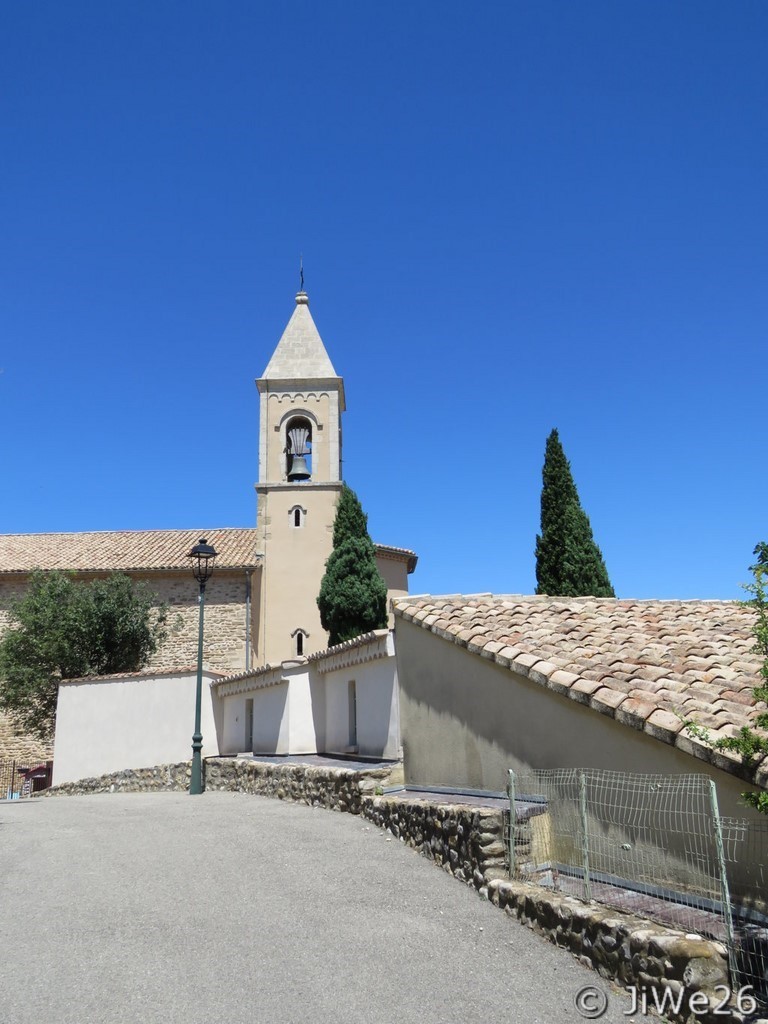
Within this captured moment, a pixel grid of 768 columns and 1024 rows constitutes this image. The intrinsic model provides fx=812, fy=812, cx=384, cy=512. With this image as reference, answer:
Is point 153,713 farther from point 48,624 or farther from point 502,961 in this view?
point 502,961

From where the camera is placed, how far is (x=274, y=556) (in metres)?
26.2

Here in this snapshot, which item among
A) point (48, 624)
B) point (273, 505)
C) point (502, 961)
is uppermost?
point (273, 505)

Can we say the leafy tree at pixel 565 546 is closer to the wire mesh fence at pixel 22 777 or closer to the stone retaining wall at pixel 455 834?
the stone retaining wall at pixel 455 834

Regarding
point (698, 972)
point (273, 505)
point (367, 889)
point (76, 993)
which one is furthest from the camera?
point (273, 505)

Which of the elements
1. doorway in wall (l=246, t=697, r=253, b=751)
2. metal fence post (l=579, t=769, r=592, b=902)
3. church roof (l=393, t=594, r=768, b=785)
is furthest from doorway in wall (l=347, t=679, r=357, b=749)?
metal fence post (l=579, t=769, r=592, b=902)

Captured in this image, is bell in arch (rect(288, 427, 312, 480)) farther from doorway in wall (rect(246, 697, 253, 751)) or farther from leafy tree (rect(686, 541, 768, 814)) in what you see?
leafy tree (rect(686, 541, 768, 814))

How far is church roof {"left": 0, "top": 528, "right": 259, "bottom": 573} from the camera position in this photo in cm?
2808

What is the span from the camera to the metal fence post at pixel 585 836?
6.26 meters

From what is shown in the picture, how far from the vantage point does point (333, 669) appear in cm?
1633

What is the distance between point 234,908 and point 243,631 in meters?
21.2

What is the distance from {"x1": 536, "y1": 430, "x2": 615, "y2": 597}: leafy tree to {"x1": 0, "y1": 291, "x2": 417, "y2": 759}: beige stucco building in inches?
280

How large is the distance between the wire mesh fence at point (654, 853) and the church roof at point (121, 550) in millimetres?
20948

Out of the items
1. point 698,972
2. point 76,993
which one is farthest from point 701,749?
point 76,993

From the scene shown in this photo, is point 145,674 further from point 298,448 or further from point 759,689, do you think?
point 759,689
